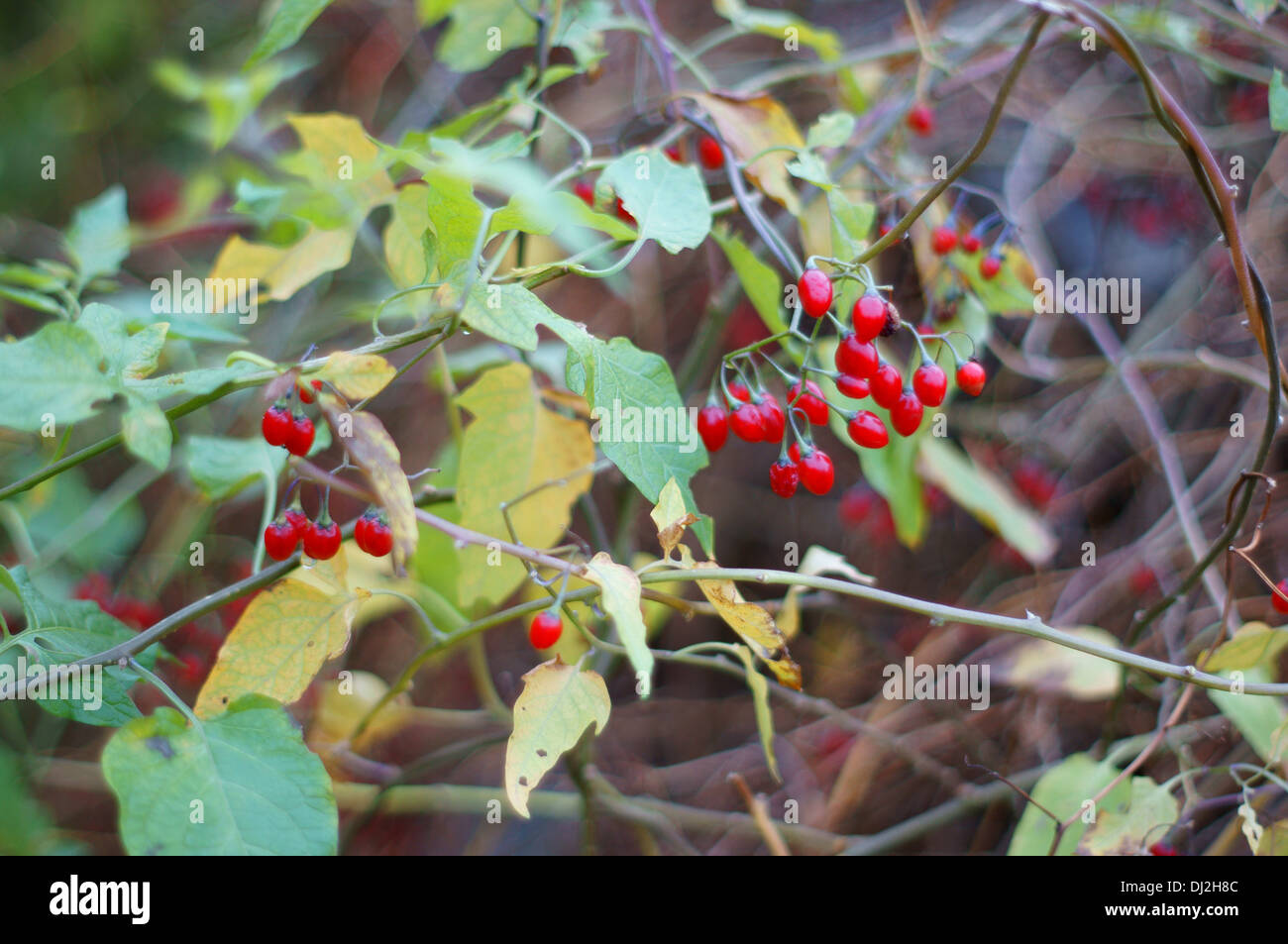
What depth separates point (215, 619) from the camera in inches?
75.8

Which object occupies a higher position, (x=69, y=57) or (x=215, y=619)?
(x=69, y=57)

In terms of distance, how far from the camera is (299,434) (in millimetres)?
770

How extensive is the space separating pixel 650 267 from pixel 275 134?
4.57 feet

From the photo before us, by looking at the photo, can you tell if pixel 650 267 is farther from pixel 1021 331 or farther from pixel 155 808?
pixel 155 808

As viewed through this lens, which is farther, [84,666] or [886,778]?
[886,778]

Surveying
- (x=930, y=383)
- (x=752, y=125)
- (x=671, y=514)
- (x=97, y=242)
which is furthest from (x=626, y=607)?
(x=97, y=242)

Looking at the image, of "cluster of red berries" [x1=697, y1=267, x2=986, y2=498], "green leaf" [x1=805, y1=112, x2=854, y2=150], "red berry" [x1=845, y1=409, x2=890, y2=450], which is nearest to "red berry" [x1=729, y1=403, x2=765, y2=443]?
"cluster of red berries" [x1=697, y1=267, x2=986, y2=498]

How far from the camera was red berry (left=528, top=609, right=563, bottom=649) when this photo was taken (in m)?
0.85

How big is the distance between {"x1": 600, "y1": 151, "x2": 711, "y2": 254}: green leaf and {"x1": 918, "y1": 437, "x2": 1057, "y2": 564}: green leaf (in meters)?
0.83

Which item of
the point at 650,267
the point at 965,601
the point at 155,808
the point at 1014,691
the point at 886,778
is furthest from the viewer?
the point at 650,267

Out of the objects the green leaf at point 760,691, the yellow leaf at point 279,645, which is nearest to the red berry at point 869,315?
the green leaf at point 760,691

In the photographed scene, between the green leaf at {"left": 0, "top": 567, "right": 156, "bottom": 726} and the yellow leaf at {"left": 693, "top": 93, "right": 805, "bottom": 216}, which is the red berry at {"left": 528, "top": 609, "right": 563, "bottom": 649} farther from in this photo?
the yellow leaf at {"left": 693, "top": 93, "right": 805, "bottom": 216}

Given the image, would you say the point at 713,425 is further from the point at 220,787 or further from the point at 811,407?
the point at 220,787
